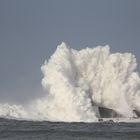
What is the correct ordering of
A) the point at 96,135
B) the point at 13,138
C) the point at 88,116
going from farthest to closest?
the point at 88,116
the point at 96,135
the point at 13,138

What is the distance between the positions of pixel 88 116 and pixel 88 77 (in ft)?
50.6

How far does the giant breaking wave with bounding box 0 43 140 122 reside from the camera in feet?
450

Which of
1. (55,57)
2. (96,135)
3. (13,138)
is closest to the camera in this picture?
(13,138)

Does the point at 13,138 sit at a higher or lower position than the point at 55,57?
lower

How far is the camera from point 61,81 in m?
136

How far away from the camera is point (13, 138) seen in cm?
7594

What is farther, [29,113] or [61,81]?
[29,113]

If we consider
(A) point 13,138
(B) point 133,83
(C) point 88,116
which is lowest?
(A) point 13,138

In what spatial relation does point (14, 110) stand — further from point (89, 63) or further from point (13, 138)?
point (13, 138)

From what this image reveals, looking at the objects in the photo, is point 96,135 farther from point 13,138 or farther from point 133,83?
point 133,83

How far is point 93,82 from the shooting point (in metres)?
146

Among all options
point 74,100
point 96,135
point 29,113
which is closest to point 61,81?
point 74,100

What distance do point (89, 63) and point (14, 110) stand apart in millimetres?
19965

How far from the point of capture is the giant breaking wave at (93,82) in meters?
137
